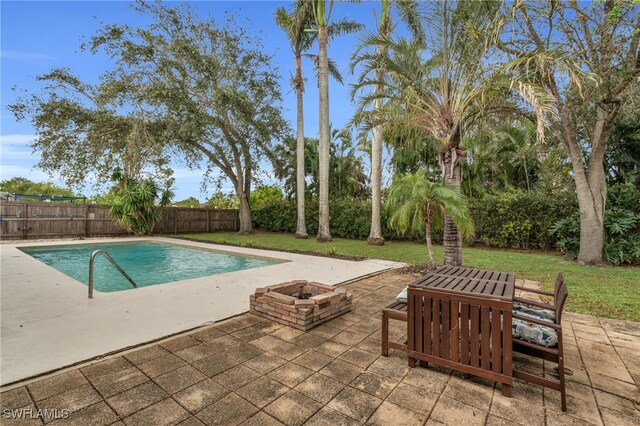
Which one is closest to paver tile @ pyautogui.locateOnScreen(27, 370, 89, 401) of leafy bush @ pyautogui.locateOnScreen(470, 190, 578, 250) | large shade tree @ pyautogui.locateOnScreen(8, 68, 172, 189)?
leafy bush @ pyautogui.locateOnScreen(470, 190, 578, 250)

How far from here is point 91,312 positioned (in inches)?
156

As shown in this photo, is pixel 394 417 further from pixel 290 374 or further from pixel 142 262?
pixel 142 262

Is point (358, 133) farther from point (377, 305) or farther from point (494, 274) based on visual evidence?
point (494, 274)

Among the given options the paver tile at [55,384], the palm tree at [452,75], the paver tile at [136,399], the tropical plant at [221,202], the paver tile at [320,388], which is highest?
the palm tree at [452,75]

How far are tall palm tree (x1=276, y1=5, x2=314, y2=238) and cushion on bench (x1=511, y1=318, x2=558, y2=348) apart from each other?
12815mm

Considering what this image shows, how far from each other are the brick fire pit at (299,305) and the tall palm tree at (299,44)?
11046mm

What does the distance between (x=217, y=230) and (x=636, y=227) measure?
20.1 metres

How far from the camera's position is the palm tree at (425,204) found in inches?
239

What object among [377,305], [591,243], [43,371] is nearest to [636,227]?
[591,243]

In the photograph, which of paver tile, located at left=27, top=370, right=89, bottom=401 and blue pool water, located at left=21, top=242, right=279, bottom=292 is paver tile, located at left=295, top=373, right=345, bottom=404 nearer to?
paver tile, located at left=27, top=370, right=89, bottom=401

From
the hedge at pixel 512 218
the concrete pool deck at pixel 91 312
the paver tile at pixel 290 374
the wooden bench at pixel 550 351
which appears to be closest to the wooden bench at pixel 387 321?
the paver tile at pixel 290 374

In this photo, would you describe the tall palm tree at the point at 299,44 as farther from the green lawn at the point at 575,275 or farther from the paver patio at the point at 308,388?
the paver patio at the point at 308,388

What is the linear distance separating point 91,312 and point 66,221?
14.1 meters

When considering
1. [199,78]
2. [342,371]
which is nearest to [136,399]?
[342,371]
